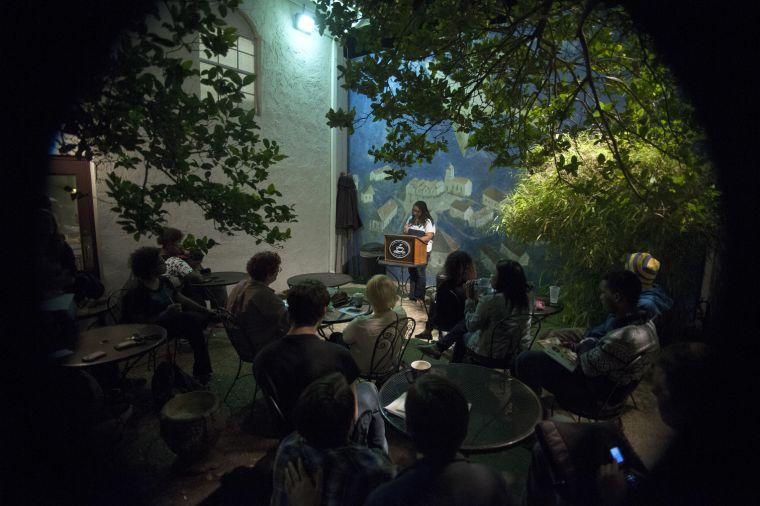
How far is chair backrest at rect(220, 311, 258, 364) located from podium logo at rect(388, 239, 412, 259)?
3.55 meters

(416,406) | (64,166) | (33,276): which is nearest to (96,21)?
(33,276)

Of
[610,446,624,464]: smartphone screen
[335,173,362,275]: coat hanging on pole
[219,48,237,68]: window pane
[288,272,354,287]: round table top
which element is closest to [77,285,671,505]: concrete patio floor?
[610,446,624,464]: smartphone screen

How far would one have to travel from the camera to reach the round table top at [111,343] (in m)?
2.50

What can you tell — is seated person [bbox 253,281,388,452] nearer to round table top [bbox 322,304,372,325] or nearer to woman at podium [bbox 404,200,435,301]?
round table top [bbox 322,304,372,325]

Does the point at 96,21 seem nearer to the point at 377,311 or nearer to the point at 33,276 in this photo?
the point at 33,276

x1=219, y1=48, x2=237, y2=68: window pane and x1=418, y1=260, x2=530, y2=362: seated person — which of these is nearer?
x1=418, y1=260, x2=530, y2=362: seated person

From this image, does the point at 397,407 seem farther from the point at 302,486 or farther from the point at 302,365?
the point at 302,486

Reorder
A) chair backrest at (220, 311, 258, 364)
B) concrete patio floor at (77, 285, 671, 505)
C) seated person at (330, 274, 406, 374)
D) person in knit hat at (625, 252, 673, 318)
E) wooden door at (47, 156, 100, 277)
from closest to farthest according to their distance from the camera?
concrete patio floor at (77, 285, 671, 505) < seated person at (330, 274, 406, 374) < chair backrest at (220, 311, 258, 364) < person in knit hat at (625, 252, 673, 318) < wooden door at (47, 156, 100, 277)

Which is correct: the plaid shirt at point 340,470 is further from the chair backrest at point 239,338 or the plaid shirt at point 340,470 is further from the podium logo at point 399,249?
the podium logo at point 399,249

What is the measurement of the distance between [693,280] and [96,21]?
6032 mm

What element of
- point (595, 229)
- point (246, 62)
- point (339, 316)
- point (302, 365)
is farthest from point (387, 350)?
point (246, 62)

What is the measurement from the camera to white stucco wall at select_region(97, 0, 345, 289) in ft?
19.3

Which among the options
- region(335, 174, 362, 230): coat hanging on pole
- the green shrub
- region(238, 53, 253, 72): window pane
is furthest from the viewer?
region(335, 174, 362, 230): coat hanging on pole

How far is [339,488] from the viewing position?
1.33 m
